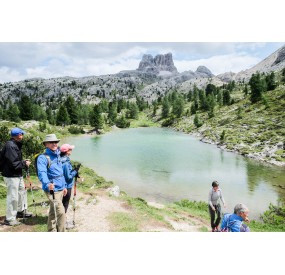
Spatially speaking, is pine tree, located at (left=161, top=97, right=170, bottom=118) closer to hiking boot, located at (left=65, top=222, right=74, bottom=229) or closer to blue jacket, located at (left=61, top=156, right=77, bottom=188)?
hiking boot, located at (left=65, top=222, right=74, bottom=229)

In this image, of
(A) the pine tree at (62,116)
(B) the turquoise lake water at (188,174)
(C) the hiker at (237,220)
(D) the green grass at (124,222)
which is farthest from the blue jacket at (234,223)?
(A) the pine tree at (62,116)

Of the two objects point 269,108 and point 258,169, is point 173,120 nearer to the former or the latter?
point 269,108

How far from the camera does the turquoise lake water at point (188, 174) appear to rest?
3095 centimetres

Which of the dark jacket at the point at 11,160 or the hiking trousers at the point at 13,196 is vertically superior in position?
the dark jacket at the point at 11,160

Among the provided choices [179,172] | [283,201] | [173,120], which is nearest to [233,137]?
[179,172]

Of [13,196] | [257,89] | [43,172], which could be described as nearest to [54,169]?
[43,172]

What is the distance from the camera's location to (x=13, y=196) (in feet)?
39.6

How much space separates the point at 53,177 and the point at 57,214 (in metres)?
1.41

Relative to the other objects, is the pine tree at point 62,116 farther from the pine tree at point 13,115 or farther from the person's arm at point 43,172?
the person's arm at point 43,172

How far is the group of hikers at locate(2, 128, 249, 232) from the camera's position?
9.73m

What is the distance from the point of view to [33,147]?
2619 centimetres

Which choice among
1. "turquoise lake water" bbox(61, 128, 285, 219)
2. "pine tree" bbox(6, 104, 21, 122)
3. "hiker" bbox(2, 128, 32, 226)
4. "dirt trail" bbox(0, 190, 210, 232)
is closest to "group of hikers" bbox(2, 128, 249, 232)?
"hiker" bbox(2, 128, 32, 226)

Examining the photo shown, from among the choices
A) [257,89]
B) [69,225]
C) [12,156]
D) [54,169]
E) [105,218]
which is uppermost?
[257,89]

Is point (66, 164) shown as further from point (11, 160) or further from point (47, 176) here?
point (11, 160)
